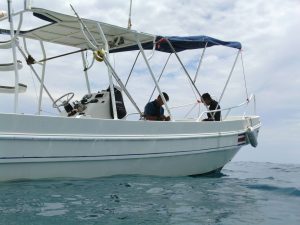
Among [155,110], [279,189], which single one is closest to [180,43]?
[155,110]

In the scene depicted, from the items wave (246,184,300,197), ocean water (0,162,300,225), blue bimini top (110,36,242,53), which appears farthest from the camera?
blue bimini top (110,36,242,53)

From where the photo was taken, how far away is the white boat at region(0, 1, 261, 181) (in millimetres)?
5801

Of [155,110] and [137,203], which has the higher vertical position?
[155,110]

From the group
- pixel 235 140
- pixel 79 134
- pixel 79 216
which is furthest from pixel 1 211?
pixel 235 140

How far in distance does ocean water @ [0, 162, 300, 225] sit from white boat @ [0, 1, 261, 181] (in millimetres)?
277

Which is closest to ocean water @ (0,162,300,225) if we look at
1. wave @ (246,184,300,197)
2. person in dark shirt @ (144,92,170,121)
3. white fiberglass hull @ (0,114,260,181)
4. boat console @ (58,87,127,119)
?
wave @ (246,184,300,197)

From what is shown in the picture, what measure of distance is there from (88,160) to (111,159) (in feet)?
→ 1.52

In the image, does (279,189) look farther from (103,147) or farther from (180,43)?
(180,43)

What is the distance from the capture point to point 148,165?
24.7ft

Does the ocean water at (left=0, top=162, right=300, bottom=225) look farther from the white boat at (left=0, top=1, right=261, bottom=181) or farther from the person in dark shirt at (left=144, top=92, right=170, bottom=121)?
the person in dark shirt at (left=144, top=92, right=170, bottom=121)

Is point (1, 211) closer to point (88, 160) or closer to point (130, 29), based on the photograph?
point (88, 160)

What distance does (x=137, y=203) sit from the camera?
490 centimetres

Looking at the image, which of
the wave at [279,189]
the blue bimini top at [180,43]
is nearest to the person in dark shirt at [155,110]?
the blue bimini top at [180,43]

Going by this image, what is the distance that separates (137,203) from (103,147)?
1950 mm
